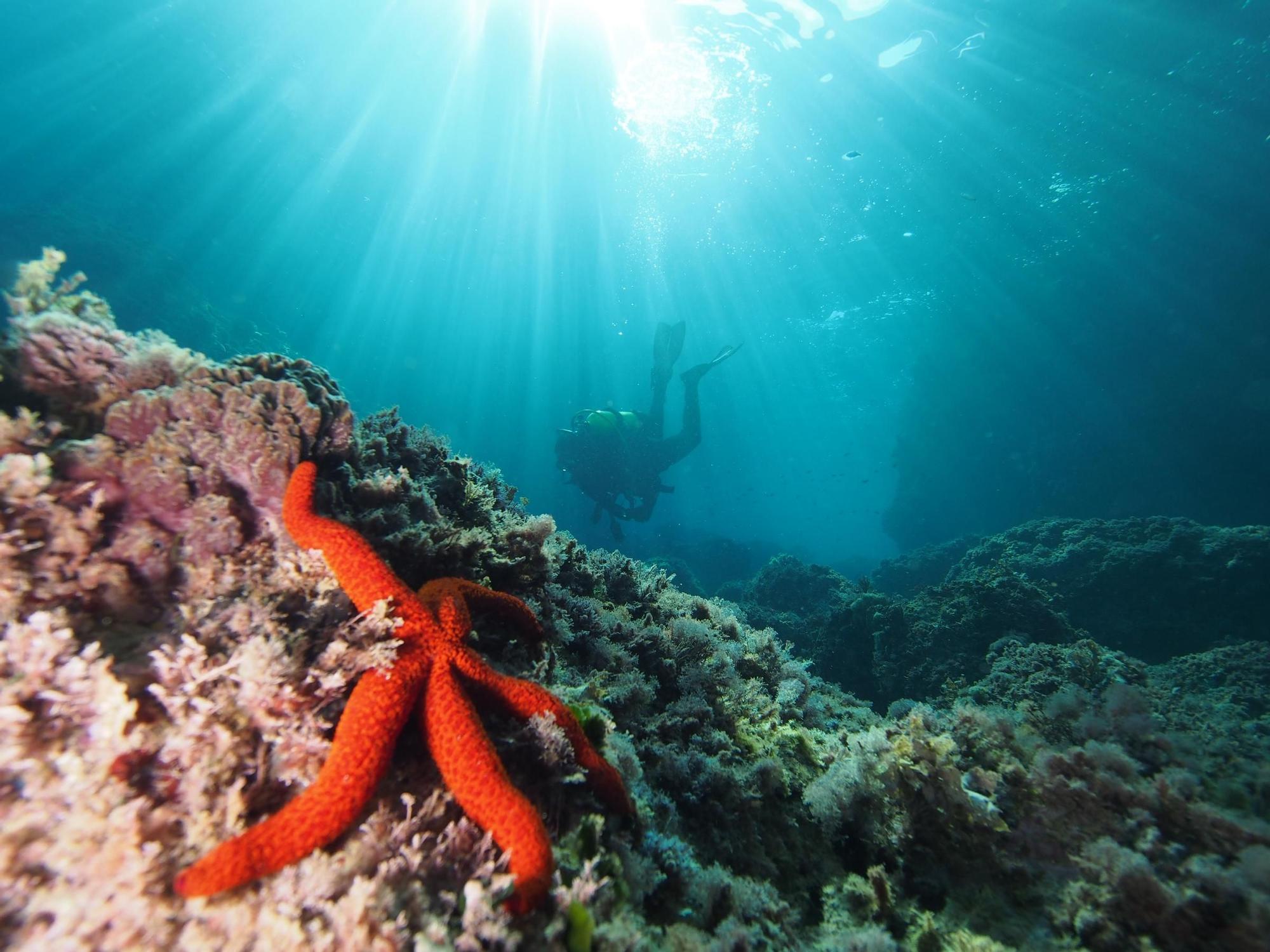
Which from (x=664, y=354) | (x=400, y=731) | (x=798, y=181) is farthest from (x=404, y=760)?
(x=798, y=181)

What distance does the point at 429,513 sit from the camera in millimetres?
3670

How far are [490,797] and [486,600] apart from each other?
1191 millimetres

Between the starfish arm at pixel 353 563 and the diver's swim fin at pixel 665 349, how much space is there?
89.2 ft

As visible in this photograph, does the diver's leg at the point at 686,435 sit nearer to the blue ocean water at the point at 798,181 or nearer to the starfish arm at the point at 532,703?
the blue ocean water at the point at 798,181

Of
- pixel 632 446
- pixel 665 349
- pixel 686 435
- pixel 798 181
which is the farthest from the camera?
pixel 798 181

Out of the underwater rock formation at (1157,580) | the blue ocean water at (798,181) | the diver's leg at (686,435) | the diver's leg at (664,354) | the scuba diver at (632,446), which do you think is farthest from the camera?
the diver's leg at (664,354)

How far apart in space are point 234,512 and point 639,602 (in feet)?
12.3

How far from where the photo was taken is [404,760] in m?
2.22

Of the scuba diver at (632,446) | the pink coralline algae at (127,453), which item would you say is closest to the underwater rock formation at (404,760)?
the pink coralline algae at (127,453)

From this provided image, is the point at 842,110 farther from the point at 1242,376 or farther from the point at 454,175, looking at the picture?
the point at 454,175

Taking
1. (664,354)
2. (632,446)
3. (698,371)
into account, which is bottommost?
(632,446)

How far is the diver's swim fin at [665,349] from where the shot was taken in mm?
28812

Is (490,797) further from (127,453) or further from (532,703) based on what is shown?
(127,453)

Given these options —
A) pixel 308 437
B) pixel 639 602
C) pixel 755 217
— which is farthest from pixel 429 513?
pixel 755 217
